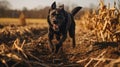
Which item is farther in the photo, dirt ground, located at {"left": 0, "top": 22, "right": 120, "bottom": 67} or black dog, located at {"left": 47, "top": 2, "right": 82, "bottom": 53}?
black dog, located at {"left": 47, "top": 2, "right": 82, "bottom": 53}

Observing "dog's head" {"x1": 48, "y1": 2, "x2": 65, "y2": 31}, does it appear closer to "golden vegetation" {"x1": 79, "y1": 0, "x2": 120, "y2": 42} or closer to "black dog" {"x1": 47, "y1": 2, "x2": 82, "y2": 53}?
"black dog" {"x1": 47, "y1": 2, "x2": 82, "y2": 53}

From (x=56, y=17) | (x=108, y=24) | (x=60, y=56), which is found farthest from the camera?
(x=108, y=24)

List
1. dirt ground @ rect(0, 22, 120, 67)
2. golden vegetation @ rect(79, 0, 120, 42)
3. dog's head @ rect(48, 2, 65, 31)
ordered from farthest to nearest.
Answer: golden vegetation @ rect(79, 0, 120, 42)
dog's head @ rect(48, 2, 65, 31)
dirt ground @ rect(0, 22, 120, 67)

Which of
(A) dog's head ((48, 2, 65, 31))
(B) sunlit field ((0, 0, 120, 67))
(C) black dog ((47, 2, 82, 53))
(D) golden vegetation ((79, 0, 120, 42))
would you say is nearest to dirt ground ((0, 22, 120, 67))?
(B) sunlit field ((0, 0, 120, 67))

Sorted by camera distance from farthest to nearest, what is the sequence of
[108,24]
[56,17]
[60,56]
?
[108,24]
[56,17]
[60,56]

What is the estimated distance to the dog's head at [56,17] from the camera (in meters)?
9.27

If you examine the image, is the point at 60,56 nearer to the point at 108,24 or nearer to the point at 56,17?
the point at 56,17

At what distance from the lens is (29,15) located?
223ft

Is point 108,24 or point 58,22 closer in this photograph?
point 58,22

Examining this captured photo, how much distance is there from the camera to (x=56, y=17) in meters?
9.30

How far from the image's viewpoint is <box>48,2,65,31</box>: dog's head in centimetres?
927

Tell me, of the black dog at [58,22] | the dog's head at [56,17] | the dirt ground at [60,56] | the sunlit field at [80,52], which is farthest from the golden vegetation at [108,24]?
the dog's head at [56,17]

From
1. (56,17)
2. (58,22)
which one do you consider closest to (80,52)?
(58,22)

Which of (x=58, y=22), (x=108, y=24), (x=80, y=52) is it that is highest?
(x=58, y=22)
